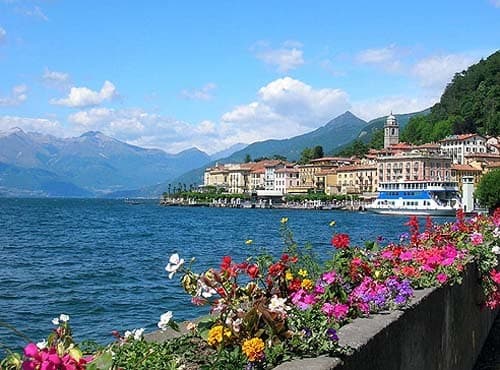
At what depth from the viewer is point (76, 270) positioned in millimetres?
23156

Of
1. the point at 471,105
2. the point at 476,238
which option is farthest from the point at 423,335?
the point at 471,105

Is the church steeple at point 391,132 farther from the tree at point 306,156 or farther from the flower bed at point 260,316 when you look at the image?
the flower bed at point 260,316

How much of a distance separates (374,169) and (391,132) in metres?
38.1

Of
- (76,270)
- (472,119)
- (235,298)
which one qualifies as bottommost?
(76,270)

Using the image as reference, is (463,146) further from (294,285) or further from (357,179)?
(294,285)

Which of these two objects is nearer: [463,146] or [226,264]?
[226,264]

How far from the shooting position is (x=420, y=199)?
110 metres

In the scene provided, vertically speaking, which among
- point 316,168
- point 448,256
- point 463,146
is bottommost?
point 448,256

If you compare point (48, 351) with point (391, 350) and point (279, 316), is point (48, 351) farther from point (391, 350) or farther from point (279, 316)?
point (391, 350)

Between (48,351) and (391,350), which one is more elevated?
(48,351)

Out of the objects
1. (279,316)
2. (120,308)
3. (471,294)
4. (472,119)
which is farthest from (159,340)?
(472,119)

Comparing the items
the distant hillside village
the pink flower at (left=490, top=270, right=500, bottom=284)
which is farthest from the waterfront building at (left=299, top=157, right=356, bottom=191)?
the pink flower at (left=490, top=270, right=500, bottom=284)

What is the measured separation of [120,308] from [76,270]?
9116 mm

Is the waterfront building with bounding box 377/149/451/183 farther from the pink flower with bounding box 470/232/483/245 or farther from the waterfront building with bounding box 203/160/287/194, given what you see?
the pink flower with bounding box 470/232/483/245
